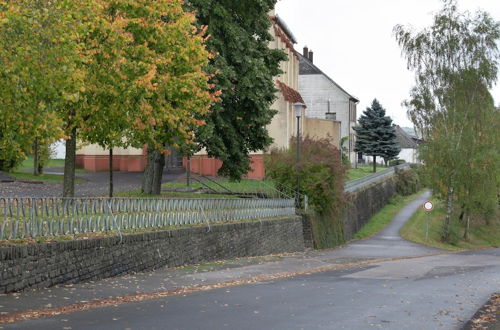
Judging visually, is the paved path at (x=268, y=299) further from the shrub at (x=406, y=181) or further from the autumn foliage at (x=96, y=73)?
the shrub at (x=406, y=181)

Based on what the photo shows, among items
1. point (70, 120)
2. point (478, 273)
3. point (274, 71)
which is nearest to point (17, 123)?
point (70, 120)

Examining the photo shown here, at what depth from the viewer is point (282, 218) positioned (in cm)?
3303

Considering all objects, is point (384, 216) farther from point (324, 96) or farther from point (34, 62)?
point (34, 62)

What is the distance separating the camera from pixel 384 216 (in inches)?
2490

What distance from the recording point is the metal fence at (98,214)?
14.7m

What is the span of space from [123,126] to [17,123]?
8.59 m

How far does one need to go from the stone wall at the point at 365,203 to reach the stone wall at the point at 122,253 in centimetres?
1751

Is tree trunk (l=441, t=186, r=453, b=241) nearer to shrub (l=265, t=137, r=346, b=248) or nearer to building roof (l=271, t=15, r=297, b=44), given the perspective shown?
shrub (l=265, t=137, r=346, b=248)

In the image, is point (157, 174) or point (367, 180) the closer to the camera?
point (157, 174)

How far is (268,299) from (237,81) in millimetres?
19193

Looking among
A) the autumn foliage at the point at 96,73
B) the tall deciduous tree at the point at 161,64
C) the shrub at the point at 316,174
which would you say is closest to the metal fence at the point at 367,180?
the shrub at the point at 316,174

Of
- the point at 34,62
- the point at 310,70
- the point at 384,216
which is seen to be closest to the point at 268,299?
the point at 34,62

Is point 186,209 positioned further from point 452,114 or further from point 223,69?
point 452,114

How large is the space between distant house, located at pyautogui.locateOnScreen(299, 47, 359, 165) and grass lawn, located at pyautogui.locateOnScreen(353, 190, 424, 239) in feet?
50.3
